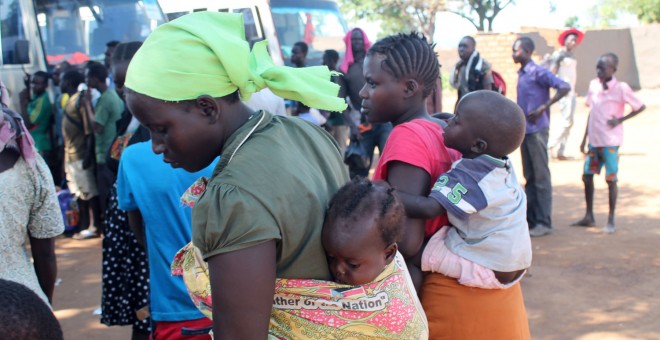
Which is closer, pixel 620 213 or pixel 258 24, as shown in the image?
pixel 620 213

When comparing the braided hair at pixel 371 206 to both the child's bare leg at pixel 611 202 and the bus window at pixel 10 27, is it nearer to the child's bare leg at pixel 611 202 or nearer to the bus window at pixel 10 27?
the child's bare leg at pixel 611 202

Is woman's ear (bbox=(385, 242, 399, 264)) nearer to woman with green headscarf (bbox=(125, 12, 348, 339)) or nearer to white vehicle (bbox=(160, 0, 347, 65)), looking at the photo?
woman with green headscarf (bbox=(125, 12, 348, 339))

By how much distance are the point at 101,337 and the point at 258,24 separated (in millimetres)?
6357

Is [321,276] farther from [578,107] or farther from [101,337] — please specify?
[578,107]

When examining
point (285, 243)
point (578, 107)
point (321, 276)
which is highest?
point (285, 243)

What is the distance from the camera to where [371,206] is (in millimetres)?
1691

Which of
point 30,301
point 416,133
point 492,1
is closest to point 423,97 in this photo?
point 416,133

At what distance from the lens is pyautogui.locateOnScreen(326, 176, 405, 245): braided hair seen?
1627 millimetres

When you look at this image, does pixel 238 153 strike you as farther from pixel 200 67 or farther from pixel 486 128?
pixel 486 128

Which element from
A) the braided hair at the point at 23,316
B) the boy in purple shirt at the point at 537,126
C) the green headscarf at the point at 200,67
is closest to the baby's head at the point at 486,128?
the green headscarf at the point at 200,67

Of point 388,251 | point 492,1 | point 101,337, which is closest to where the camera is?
point 388,251

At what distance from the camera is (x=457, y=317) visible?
2387 millimetres

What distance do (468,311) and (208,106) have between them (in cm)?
123

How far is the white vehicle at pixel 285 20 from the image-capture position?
10.4 meters
